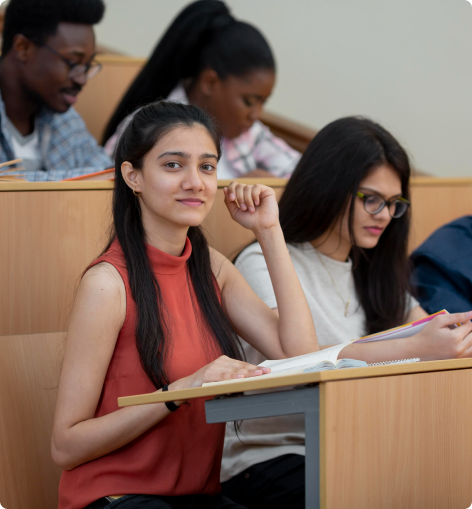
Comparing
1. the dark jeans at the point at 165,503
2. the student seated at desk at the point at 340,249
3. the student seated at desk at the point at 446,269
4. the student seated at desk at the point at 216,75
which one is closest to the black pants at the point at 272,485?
the student seated at desk at the point at 340,249

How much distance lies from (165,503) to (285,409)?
304 millimetres

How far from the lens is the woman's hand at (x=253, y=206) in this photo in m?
1.37

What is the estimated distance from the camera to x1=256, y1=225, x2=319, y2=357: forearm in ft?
4.19

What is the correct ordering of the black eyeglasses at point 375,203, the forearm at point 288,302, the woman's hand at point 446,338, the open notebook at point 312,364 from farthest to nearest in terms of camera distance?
the black eyeglasses at point 375,203 → the forearm at point 288,302 → the woman's hand at point 446,338 → the open notebook at point 312,364

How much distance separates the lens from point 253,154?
2555 millimetres

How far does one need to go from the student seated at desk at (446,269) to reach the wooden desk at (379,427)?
0.77 metres

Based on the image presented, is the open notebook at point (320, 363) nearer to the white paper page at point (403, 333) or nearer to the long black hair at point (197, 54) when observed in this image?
the white paper page at point (403, 333)

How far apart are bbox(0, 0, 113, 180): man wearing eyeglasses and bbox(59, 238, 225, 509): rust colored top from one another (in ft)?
3.33

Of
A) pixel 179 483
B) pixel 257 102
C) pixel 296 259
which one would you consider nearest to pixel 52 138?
pixel 257 102

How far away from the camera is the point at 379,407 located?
92 cm

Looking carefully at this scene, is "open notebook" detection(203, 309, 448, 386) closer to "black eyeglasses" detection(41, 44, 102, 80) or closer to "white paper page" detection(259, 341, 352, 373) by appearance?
"white paper page" detection(259, 341, 352, 373)

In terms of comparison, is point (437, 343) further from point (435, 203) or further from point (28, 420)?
point (435, 203)

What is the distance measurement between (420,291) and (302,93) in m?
1.51

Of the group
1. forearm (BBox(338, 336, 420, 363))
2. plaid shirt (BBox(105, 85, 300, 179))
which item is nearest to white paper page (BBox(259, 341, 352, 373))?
forearm (BBox(338, 336, 420, 363))
